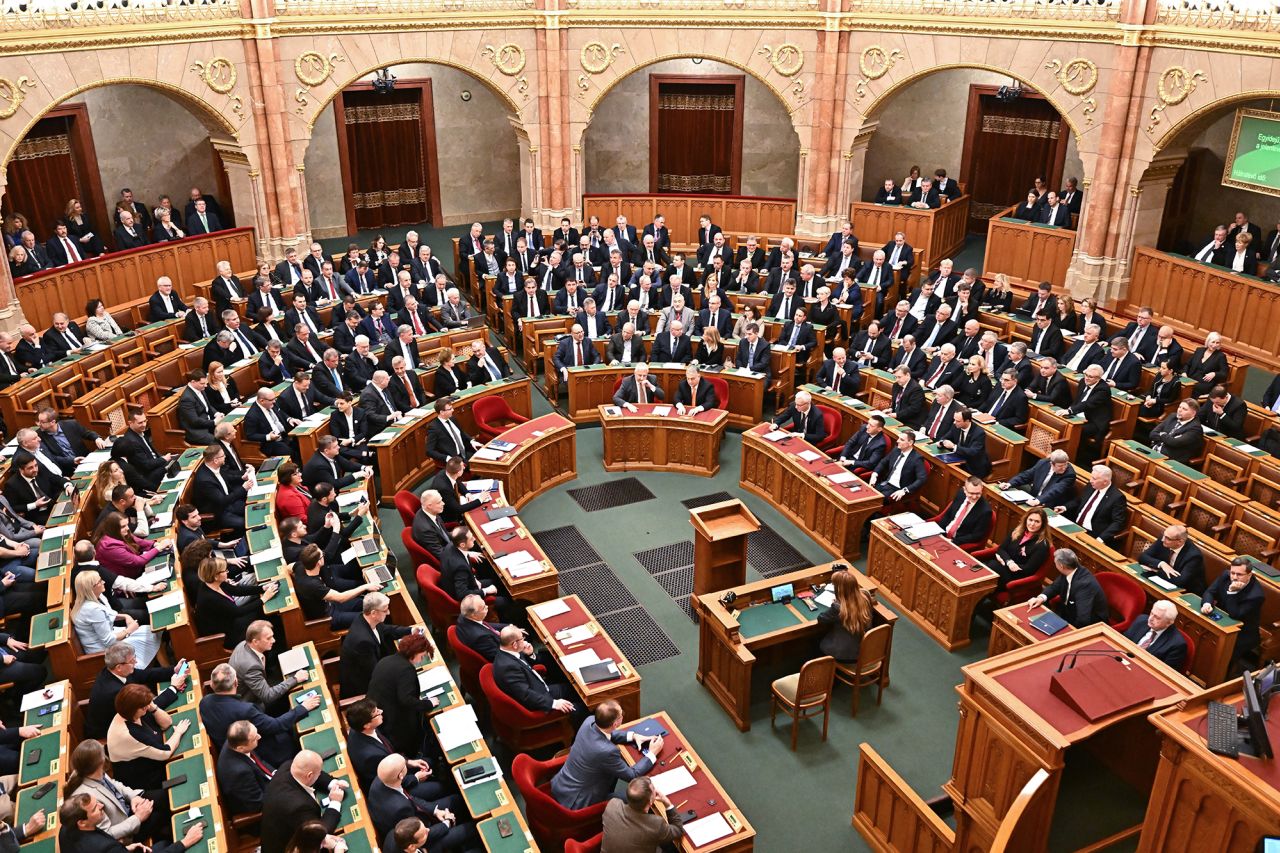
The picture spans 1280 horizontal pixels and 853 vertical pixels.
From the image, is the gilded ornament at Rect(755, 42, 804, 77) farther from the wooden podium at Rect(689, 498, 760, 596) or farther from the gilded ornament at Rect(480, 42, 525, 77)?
the wooden podium at Rect(689, 498, 760, 596)

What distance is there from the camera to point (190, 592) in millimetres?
8828

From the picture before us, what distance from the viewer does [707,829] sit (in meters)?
6.54

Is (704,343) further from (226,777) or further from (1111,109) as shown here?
(226,777)

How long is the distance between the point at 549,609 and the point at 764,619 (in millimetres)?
1860

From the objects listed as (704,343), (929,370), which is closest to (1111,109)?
(929,370)

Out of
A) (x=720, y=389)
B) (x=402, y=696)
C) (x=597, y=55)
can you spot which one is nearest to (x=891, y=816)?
(x=402, y=696)

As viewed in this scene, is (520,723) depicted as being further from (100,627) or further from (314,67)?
(314,67)

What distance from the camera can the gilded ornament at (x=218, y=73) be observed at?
651 inches

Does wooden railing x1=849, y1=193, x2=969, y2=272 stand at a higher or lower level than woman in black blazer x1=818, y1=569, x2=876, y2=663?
higher

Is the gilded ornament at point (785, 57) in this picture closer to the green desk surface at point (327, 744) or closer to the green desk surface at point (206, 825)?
the green desk surface at point (327, 744)

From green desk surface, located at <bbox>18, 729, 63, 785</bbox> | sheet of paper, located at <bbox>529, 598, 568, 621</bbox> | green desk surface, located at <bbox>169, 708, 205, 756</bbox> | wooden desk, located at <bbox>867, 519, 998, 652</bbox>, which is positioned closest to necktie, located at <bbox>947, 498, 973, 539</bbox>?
wooden desk, located at <bbox>867, 519, 998, 652</bbox>

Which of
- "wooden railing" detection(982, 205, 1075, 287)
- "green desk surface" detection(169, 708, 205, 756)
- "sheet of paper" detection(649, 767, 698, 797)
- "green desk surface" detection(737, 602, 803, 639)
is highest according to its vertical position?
"wooden railing" detection(982, 205, 1075, 287)

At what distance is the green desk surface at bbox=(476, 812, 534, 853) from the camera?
20.5 feet

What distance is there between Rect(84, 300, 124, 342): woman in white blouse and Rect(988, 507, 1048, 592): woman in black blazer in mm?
11720
